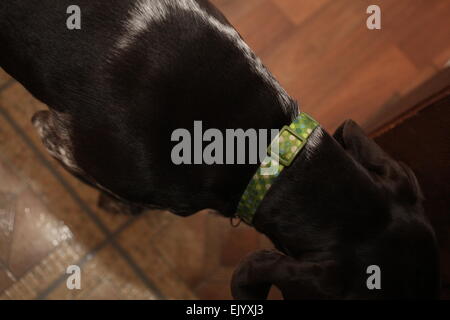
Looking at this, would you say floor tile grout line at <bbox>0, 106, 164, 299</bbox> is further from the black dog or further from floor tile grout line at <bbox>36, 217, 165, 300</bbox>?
the black dog

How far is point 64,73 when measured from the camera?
1.87m

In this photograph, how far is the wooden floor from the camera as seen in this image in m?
3.08

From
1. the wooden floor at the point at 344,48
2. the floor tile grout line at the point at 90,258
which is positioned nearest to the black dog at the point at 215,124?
the floor tile grout line at the point at 90,258

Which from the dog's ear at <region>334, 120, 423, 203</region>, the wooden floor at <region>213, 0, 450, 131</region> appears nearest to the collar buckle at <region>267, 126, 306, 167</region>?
the dog's ear at <region>334, 120, 423, 203</region>

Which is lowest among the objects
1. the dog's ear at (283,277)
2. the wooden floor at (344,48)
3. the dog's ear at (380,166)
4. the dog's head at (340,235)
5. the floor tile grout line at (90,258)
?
the floor tile grout line at (90,258)

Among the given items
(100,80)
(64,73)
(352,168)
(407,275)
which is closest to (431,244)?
(407,275)

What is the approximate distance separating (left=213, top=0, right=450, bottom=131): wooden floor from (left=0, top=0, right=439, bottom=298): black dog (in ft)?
3.82

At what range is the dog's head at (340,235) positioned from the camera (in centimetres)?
177

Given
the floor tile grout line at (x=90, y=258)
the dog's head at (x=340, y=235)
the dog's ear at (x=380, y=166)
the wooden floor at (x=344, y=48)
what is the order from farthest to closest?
the wooden floor at (x=344, y=48)
the floor tile grout line at (x=90, y=258)
the dog's ear at (x=380, y=166)
the dog's head at (x=340, y=235)

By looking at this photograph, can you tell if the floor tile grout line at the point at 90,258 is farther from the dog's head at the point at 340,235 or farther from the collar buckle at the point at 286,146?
the collar buckle at the point at 286,146

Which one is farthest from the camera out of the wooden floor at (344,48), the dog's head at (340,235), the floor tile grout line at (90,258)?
the wooden floor at (344,48)

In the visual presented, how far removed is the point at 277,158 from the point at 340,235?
372 millimetres
